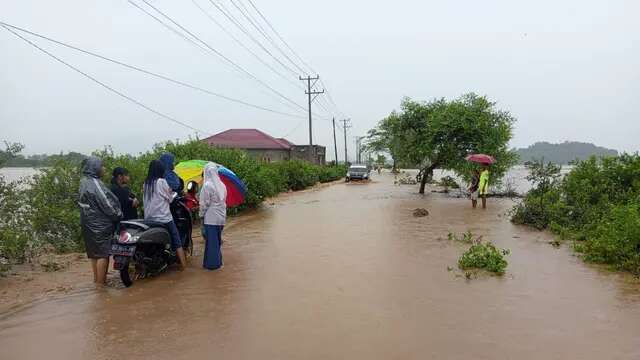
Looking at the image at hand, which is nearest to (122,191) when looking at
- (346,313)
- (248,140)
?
(346,313)

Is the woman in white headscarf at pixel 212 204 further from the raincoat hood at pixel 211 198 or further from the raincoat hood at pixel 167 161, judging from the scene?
the raincoat hood at pixel 167 161

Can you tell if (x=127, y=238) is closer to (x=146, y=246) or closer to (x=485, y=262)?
(x=146, y=246)

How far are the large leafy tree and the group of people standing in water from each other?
1695cm

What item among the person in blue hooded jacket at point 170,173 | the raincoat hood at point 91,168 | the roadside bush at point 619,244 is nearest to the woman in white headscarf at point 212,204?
the person in blue hooded jacket at point 170,173

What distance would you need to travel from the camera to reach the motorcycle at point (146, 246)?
6.30 metres

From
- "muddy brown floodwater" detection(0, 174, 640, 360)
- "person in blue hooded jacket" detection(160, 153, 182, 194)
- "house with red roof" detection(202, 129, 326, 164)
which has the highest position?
"house with red roof" detection(202, 129, 326, 164)

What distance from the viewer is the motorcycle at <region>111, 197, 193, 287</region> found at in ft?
20.7

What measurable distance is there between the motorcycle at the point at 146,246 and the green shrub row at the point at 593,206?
685 cm

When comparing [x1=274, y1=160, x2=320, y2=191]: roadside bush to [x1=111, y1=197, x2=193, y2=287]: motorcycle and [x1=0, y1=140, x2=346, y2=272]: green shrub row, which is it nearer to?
[x1=0, y1=140, x2=346, y2=272]: green shrub row

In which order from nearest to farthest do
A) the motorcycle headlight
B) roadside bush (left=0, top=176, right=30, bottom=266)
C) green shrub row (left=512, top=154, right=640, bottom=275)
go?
the motorcycle headlight < roadside bush (left=0, top=176, right=30, bottom=266) < green shrub row (left=512, top=154, right=640, bottom=275)

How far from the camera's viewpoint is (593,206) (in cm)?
1170

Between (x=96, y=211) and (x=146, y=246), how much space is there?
83 cm

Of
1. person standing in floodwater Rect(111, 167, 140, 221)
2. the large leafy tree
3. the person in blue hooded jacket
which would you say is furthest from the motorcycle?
the large leafy tree

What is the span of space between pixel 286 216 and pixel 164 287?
30.8 feet
